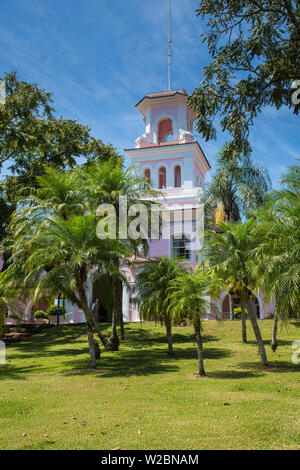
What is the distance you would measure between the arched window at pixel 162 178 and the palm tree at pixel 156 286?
18.7 meters

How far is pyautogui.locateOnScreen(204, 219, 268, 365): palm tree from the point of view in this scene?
13156 mm

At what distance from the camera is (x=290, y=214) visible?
1064cm

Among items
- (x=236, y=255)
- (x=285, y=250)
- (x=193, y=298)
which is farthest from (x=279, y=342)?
(x=285, y=250)

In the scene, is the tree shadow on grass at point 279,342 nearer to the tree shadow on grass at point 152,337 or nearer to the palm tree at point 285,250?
the tree shadow on grass at point 152,337

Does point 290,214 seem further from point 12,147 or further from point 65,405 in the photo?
point 12,147

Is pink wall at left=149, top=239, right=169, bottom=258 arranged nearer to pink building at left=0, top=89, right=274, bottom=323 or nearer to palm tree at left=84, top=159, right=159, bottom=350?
pink building at left=0, top=89, right=274, bottom=323

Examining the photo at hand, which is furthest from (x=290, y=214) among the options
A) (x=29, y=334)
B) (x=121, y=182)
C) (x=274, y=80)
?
(x=29, y=334)

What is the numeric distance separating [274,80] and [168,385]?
27.8 ft

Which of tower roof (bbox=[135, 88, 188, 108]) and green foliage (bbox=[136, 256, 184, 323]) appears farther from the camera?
tower roof (bbox=[135, 88, 188, 108])

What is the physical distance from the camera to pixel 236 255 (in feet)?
43.0

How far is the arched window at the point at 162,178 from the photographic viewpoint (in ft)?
Answer: 115

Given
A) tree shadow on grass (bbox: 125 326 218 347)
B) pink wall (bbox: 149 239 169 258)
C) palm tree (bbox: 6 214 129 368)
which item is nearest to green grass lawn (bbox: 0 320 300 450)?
palm tree (bbox: 6 214 129 368)

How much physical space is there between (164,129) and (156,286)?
23423 mm

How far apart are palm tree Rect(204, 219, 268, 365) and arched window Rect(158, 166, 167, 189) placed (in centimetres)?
2145
